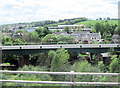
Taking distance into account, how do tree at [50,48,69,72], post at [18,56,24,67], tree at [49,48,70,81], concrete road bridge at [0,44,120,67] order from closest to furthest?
tree at [49,48,70,81] → tree at [50,48,69,72] → post at [18,56,24,67] → concrete road bridge at [0,44,120,67]

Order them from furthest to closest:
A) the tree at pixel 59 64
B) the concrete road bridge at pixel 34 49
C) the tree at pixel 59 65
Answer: the concrete road bridge at pixel 34 49 → the tree at pixel 59 64 → the tree at pixel 59 65

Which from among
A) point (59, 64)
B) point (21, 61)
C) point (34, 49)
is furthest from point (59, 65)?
point (34, 49)

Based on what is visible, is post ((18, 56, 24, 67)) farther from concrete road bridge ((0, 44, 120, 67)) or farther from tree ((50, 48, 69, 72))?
tree ((50, 48, 69, 72))

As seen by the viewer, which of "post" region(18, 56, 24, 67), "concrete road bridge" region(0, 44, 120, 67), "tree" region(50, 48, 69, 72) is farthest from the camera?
"concrete road bridge" region(0, 44, 120, 67)

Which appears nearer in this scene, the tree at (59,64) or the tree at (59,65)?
the tree at (59,65)

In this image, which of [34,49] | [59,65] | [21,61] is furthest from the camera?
[34,49]

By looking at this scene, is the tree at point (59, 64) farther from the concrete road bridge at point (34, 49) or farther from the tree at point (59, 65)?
the concrete road bridge at point (34, 49)

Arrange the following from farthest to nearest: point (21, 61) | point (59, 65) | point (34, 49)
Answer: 1. point (34, 49)
2. point (21, 61)
3. point (59, 65)

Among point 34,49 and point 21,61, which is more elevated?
point 34,49

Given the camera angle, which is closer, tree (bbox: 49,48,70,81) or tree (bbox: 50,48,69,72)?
tree (bbox: 49,48,70,81)

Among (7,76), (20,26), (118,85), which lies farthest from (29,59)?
(20,26)

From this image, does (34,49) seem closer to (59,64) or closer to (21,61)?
(21,61)

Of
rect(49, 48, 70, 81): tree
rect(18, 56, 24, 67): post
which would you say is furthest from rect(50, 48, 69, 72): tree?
rect(18, 56, 24, 67): post

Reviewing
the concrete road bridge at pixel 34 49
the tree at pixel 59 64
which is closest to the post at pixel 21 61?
the concrete road bridge at pixel 34 49
